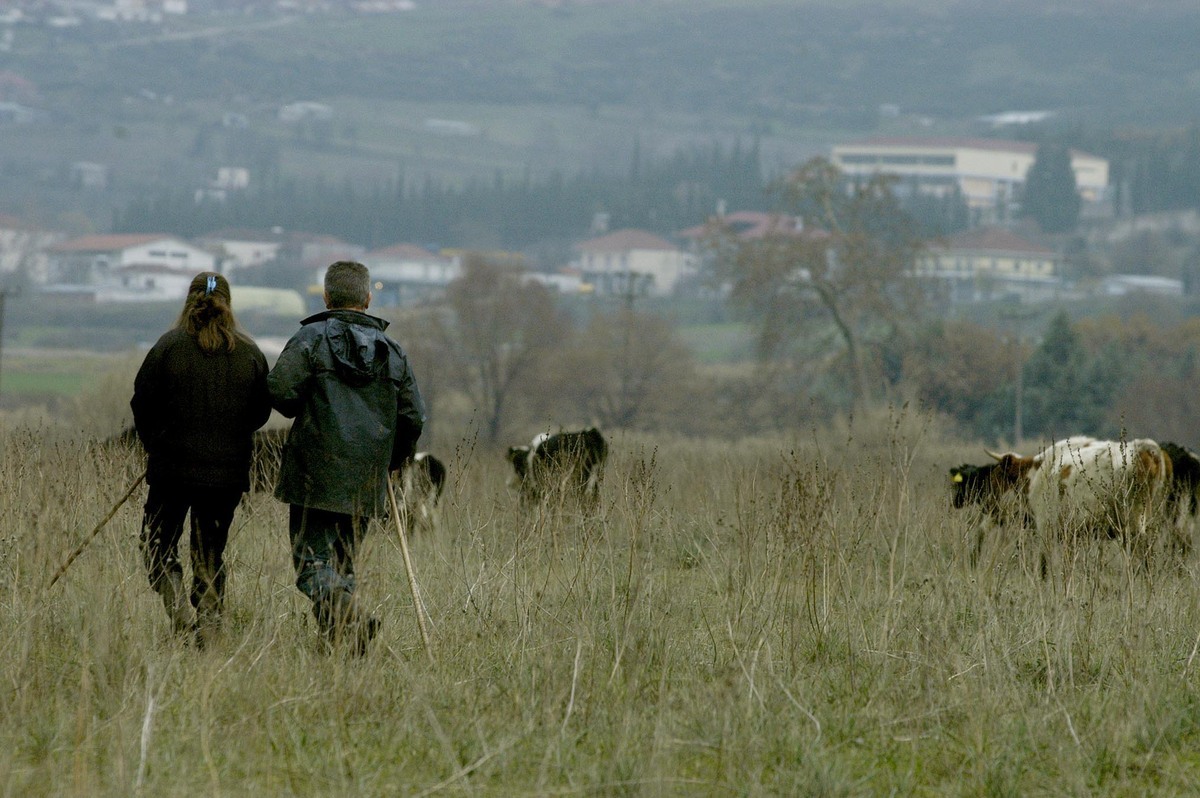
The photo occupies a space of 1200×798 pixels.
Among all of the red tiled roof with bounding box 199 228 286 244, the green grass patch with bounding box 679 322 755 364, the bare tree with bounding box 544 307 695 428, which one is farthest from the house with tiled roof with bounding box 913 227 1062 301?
the bare tree with bounding box 544 307 695 428

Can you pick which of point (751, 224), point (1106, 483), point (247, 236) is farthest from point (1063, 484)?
point (247, 236)

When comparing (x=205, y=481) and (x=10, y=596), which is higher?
(x=205, y=481)

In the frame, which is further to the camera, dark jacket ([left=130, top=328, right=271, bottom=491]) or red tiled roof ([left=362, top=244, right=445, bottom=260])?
red tiled roof ([left=362, top=244, right=445, bottom=260])

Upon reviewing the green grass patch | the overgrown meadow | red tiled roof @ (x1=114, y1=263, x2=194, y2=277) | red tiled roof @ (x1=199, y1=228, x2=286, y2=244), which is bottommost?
the green grass patch

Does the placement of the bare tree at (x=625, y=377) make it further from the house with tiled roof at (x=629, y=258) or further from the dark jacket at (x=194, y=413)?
the house with tiled roof at (x=629, y=258)

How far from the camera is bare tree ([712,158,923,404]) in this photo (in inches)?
2566

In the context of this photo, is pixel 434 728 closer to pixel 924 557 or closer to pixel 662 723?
pixel 662 723

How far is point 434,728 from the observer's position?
5.42 m

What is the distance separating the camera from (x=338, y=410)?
654 cm

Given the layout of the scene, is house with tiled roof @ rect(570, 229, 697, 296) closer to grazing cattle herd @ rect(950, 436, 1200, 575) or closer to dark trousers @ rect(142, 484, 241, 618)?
grazing cattle herd @ rect(950, 436, 1200, 575)

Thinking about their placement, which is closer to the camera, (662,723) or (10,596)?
(662,723)

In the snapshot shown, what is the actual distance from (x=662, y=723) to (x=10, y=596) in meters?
2.97

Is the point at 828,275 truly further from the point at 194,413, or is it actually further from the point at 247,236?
the point at 247,236

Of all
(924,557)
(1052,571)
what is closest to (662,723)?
(1052,571)
